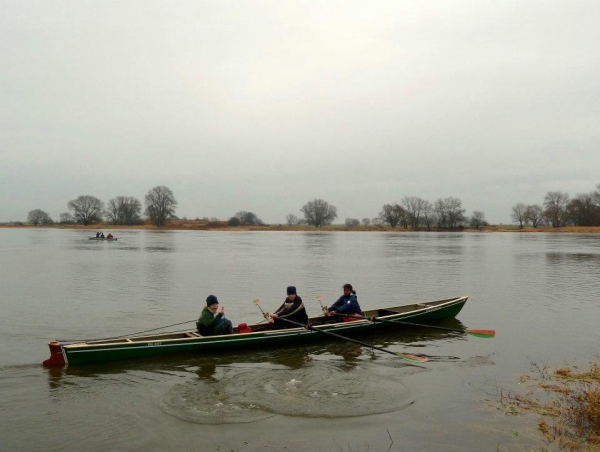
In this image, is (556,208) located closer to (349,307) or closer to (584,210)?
(584,210)

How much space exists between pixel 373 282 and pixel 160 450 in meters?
21.4

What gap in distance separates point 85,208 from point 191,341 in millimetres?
128393

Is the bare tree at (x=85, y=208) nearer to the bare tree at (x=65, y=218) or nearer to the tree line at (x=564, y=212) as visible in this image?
the bare tree at (x=65, y=218)

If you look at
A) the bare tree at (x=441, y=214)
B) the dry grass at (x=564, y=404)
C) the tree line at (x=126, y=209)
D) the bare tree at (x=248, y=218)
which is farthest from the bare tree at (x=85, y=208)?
the dry grass at (x=564, y=404)

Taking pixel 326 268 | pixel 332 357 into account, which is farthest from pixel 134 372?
pixel 326 268

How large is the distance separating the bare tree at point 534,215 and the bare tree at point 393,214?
32941mm

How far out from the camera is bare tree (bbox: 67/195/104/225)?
417 feet

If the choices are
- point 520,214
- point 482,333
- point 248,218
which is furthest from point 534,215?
point 482,333

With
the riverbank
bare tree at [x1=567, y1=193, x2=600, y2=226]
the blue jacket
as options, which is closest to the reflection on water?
the blue jacket

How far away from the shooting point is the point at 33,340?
45.9 ft

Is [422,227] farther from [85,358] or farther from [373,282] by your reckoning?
[85,358]

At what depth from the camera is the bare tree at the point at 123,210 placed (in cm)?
13225

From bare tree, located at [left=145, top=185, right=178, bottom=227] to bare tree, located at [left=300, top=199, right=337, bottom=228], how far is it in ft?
140

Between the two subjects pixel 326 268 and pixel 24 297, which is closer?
pixel 24 297
